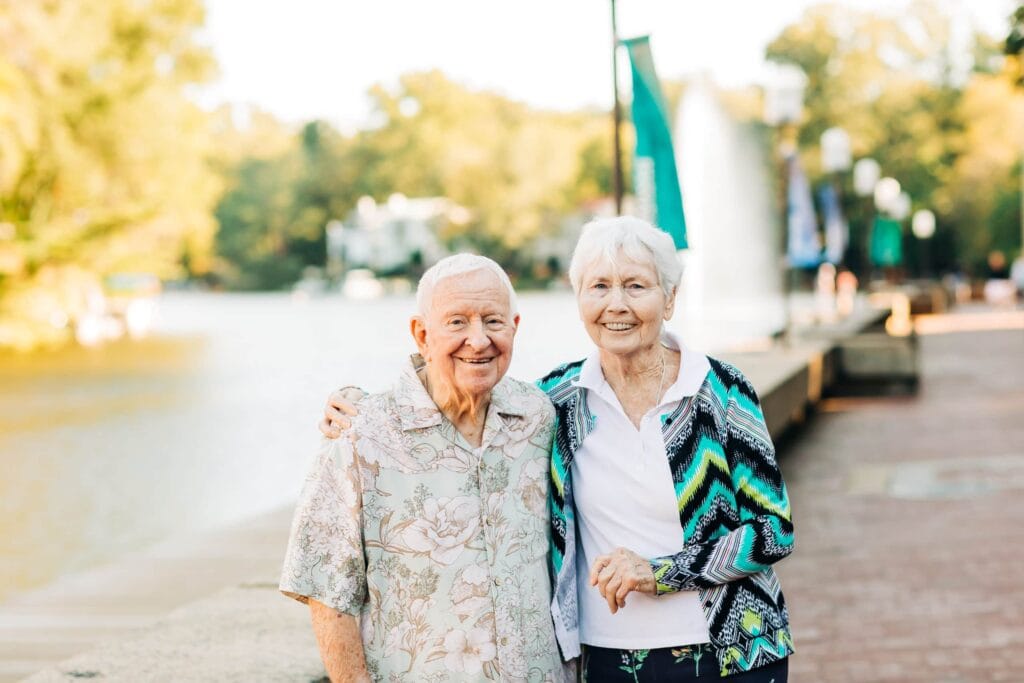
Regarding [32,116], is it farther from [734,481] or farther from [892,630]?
[734,481]

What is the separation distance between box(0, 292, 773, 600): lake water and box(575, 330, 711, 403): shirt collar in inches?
313

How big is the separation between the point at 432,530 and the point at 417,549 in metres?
0.05

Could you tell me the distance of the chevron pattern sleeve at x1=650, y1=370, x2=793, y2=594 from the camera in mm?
Answer: 2621

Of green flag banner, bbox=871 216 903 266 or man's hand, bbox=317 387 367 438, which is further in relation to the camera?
green flag banner, bbox=871 216 903 266

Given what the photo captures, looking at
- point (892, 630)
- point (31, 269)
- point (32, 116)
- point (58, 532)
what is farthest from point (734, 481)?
point (31, 269)

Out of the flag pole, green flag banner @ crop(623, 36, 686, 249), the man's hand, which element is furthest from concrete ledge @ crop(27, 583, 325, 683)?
the flag pole

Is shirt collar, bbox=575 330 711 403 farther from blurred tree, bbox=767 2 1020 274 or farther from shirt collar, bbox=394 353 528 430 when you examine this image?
blurred tree, bbox=767 2 1020 274

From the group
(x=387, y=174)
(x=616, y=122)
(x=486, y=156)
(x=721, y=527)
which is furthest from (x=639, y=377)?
(x=387, y=174)

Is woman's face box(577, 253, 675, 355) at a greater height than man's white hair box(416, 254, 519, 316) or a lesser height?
lesser

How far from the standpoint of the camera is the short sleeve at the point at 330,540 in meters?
2.52

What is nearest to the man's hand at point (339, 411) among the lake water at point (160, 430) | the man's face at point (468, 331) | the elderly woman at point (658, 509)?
the elderly woman at point (658, 509)

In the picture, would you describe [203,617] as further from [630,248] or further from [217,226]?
[217,226]

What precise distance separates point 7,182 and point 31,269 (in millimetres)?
3154

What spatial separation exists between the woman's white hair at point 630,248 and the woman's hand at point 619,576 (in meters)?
0.57
